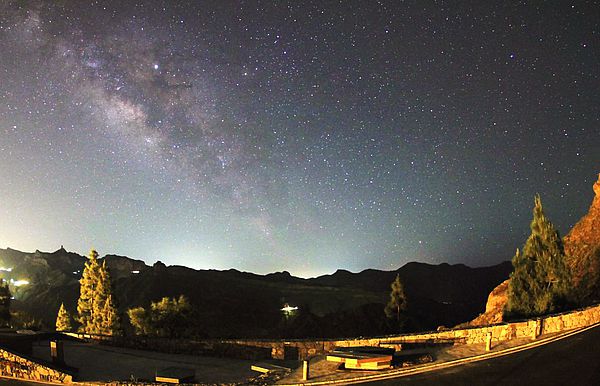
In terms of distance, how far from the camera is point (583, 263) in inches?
1460

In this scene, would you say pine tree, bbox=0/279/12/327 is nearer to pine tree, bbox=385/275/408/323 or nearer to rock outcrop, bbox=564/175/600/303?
pine tree, bbox=385/275/408/323

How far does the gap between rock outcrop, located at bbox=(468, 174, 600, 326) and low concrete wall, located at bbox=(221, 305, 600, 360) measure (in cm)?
967

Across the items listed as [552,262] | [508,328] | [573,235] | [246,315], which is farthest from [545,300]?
[246,315]

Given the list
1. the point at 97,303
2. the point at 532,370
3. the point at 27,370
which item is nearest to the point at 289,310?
the point at 97,303

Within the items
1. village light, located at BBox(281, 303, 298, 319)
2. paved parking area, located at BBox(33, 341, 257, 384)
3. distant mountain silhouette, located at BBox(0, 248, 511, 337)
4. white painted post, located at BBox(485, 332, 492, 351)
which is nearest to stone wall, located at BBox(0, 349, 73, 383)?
paved parking area, located at BBox(33, 341, 257, 384)

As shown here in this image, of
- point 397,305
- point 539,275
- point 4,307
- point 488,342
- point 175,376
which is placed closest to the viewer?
point 175,376

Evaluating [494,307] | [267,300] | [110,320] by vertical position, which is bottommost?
[267,300]

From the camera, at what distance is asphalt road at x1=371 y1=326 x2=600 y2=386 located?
42.1 ft

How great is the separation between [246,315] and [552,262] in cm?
9173

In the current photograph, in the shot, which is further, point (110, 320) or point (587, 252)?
point (110, 320)

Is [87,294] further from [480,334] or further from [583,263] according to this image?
[583,263]

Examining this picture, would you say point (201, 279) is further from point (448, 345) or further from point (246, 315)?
point (448, 345)

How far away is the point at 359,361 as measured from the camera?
15.5 metres

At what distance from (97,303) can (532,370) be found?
1544 inches
